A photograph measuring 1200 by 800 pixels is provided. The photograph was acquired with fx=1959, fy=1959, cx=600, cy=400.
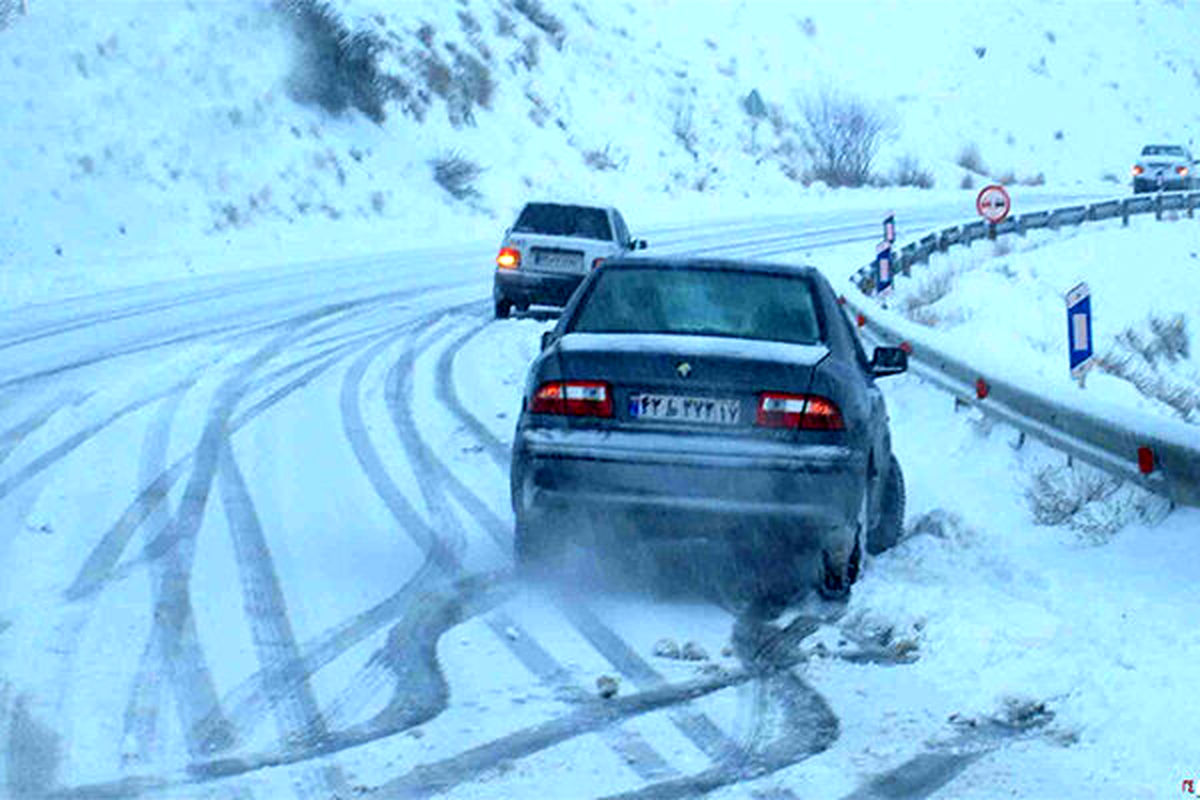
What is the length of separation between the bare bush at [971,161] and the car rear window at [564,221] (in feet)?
153

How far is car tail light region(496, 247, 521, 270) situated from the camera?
73.9ft

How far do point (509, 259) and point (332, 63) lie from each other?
1977cm

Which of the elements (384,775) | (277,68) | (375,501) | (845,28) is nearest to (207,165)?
(277,68)

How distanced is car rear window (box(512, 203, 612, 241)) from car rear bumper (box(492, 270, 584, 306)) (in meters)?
0.85

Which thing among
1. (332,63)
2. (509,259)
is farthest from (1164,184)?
(509,259)

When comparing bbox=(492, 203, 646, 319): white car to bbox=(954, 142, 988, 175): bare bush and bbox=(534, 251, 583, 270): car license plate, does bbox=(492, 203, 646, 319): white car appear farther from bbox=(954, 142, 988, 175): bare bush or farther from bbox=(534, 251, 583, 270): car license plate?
bbox=(954, 142, 988, 175): bare bush

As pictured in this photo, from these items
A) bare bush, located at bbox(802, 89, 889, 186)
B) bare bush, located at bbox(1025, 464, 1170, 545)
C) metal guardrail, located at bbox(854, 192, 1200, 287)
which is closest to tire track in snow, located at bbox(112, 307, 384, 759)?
bare bush, located at bbox(1025, 464, 1170, 545)

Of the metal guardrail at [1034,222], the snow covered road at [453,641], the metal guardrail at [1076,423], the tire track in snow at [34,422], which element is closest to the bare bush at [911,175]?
the metal guardrail at [1034,222]

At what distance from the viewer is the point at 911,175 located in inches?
2469

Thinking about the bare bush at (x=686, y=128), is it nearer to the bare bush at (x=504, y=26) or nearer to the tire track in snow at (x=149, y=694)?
the bare bush at (x=504, y=26)

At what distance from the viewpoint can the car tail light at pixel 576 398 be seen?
28.0ft

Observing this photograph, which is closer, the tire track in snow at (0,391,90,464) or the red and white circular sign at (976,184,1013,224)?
the tire track in snow at (0,391,90,464)

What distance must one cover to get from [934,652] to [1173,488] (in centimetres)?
258

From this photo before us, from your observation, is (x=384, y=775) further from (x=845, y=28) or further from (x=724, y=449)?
(x=845, y=28)
